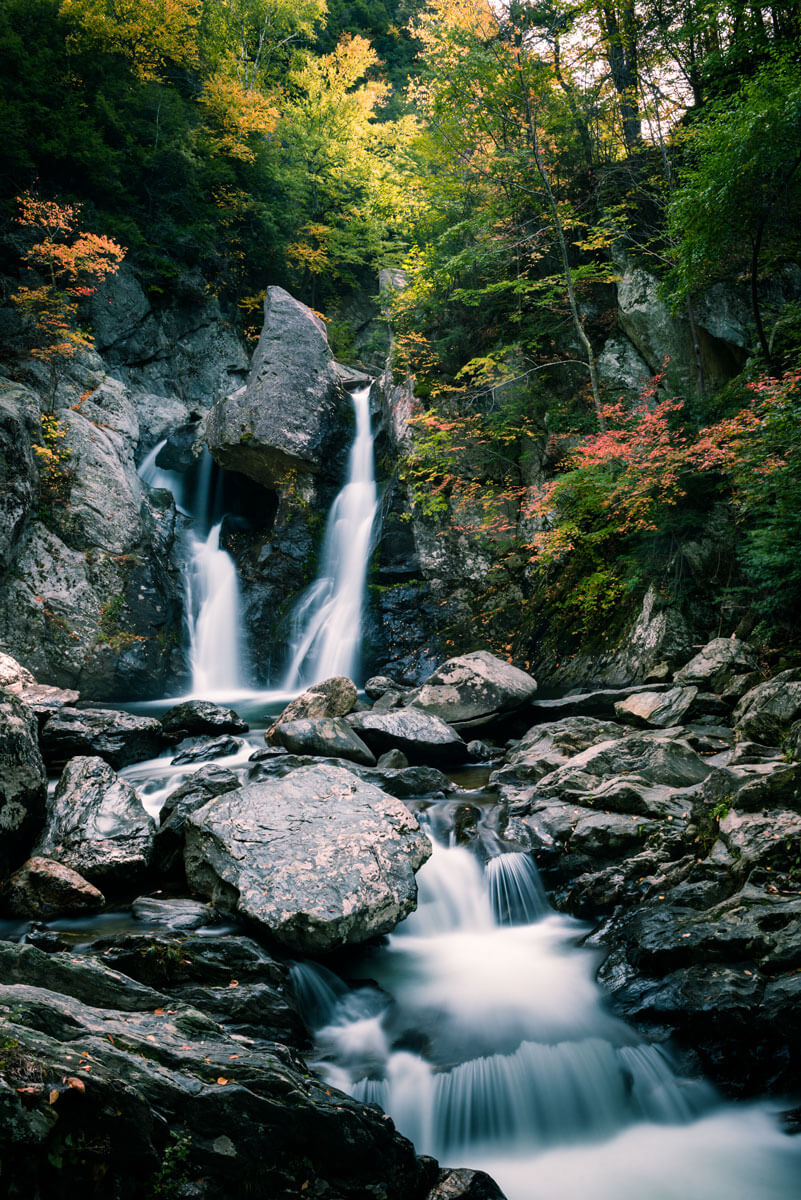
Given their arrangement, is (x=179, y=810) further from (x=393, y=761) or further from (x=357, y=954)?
(x=393, y=761)

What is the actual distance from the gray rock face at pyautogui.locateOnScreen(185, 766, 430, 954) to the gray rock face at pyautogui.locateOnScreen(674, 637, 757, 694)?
15.3 feet

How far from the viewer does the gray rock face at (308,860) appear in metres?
4.11

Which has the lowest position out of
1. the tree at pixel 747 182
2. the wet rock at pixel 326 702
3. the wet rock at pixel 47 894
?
the wet rock at pixel 47 894

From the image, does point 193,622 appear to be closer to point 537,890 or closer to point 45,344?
point 45,344

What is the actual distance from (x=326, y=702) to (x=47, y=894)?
4970mm

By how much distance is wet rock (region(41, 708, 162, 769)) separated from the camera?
295 inches

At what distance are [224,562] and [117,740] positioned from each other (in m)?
8.17

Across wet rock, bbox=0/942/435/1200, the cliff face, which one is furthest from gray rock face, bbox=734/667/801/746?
the cliff face

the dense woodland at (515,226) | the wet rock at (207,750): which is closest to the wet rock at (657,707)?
the dense woodland at (515,226)

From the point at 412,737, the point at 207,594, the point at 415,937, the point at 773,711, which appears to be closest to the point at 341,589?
the point at 207,594

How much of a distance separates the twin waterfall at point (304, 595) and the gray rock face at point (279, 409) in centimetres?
119

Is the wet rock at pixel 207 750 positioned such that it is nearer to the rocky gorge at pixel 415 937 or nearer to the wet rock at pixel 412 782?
the rocky gorge at pixel 415 937

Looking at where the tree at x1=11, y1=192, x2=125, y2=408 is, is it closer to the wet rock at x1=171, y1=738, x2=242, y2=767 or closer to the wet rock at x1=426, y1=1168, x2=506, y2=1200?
the wet rock at x1=171, y1=738, x2=242, y2=767

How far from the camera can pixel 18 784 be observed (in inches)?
195
